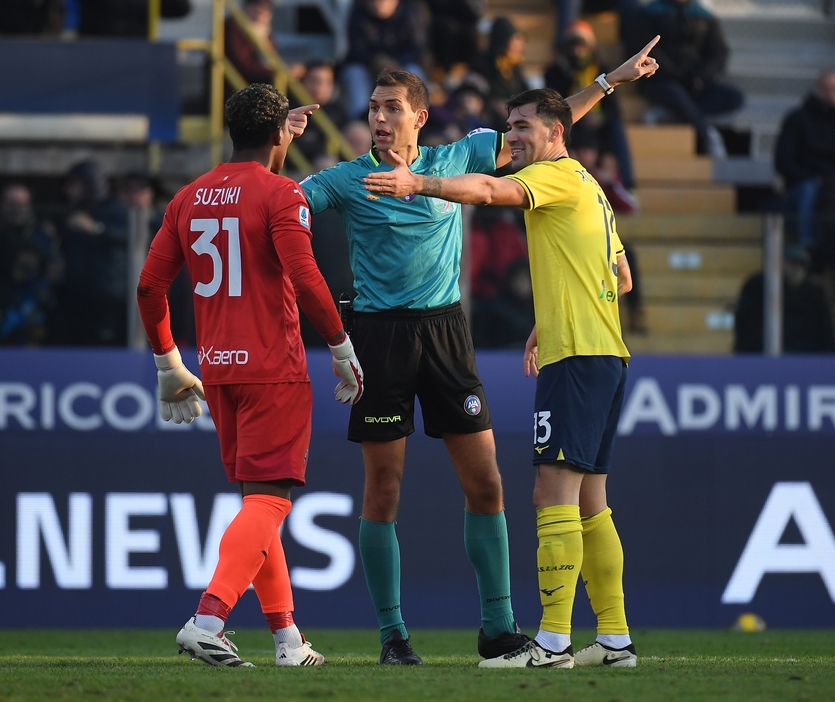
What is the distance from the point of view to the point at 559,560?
5.49 metres

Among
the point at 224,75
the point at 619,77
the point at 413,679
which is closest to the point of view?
the point at 413,679

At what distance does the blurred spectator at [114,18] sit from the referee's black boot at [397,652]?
8971 millimetres

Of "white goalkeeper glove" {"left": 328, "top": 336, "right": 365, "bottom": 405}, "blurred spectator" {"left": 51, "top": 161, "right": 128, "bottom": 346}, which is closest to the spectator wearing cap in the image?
"blurred spectator" {"left": 51, "top": 161, "right": 128, "bottom": 346}

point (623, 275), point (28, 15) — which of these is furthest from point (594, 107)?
point (623, 275)

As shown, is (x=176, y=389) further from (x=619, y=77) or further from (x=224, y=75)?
(x=224, y=75)

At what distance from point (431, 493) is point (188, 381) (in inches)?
133

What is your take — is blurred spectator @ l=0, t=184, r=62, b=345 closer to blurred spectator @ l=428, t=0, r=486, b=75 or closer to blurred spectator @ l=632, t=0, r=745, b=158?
blurred spectator @ l=428, t=0, r=486, b=75

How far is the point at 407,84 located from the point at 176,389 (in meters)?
1.61

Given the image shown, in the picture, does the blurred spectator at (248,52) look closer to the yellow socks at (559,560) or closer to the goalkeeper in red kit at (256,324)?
the goalkeeper in red kit at (256,324)

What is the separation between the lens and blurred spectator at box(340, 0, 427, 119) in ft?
44.8

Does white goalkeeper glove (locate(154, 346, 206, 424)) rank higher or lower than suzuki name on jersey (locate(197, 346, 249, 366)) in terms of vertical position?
lower

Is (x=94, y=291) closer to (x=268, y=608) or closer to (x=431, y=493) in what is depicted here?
(x=431, y=493)

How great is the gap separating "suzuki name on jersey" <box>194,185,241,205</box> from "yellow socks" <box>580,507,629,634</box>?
1.91 metres

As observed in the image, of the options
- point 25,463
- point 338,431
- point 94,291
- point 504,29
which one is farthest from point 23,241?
point 504,29
